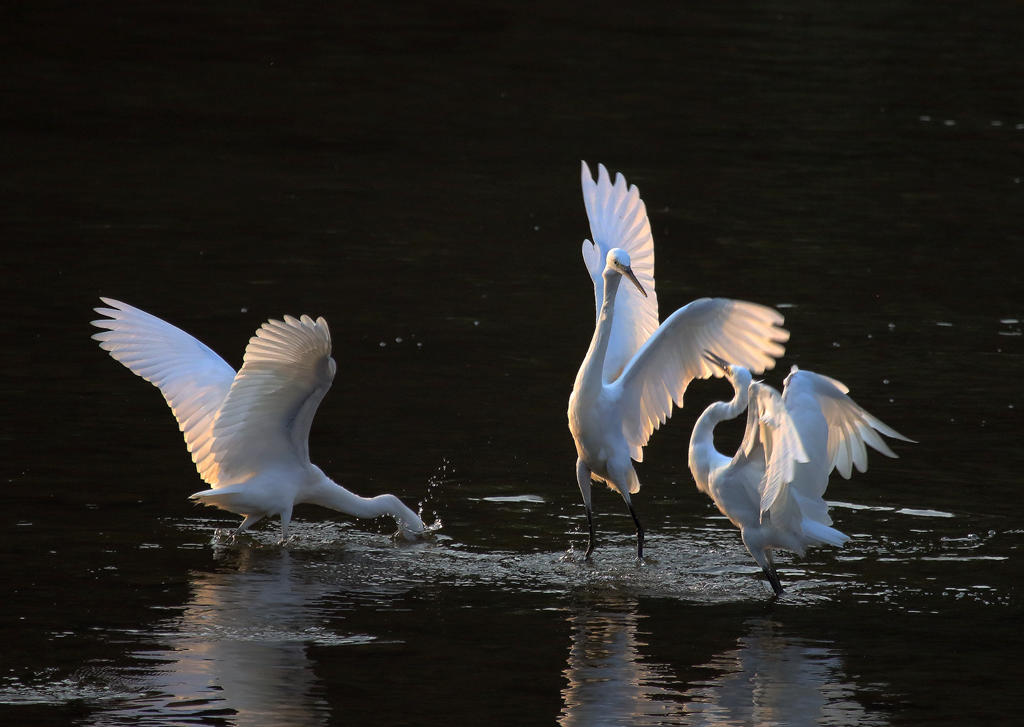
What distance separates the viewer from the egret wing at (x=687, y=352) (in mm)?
10781

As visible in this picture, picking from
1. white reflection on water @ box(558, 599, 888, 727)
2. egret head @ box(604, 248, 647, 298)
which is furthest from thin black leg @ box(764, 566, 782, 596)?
egret head @ box(604, 248, 647, 298)

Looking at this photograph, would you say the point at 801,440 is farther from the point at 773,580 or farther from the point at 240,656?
the point at 240,656

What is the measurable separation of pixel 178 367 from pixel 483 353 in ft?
14.1

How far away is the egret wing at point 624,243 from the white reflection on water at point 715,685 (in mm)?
3191

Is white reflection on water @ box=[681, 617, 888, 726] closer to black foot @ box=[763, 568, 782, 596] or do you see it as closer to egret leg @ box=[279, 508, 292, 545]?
black foot @ box=[763, 568, 782, 596]

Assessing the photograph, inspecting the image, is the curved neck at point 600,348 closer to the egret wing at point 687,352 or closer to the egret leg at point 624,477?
the egret wing at point 687,352

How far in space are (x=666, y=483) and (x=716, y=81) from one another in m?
18.5

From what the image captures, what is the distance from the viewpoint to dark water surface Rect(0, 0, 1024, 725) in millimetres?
9031

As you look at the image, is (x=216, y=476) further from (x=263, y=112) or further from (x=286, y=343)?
(x=263, y=112)

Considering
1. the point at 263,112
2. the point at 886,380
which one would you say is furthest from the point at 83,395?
the point at 263,112

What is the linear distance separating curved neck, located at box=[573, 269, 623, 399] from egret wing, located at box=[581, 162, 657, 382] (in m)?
1.09

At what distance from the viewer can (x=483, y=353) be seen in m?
15.4

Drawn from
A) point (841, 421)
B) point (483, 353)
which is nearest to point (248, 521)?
point (841, 421)

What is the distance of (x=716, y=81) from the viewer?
1188 inches
